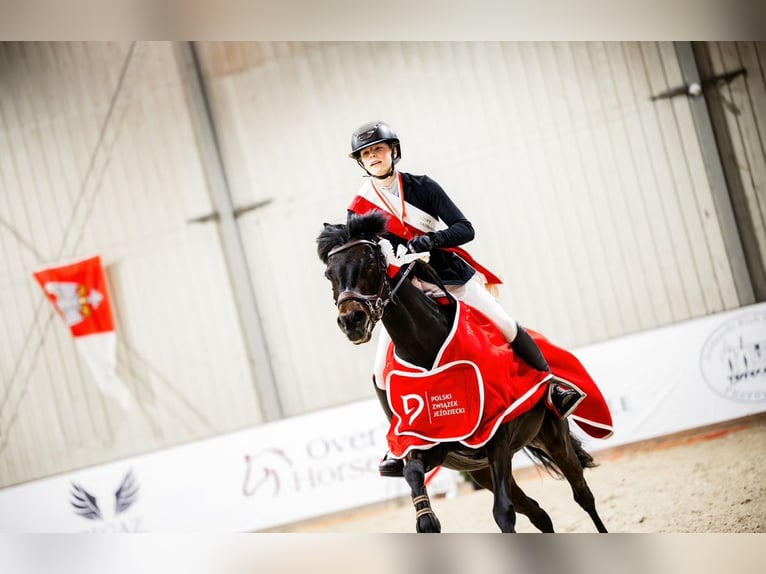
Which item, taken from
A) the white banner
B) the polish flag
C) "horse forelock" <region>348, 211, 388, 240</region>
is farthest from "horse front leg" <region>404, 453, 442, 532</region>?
the polish flag

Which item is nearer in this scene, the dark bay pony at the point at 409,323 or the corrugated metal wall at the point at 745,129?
the dark bay pony at the point at 409,323

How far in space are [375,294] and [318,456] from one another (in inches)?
169

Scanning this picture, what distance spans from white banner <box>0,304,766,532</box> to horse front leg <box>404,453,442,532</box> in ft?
12.6

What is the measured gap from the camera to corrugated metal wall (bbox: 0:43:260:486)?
7.83 m

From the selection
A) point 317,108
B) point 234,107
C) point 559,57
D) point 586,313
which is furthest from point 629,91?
point 234,107

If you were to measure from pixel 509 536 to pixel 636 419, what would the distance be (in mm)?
4419

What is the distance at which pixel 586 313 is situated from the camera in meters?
7.33

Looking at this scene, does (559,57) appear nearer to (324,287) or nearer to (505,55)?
(505,55)

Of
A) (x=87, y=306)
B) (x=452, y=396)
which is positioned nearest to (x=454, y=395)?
(x=452, y=396)

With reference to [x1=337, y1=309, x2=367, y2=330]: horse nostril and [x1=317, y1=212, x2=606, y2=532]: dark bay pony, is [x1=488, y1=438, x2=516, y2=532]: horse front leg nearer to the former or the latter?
[x1=317, y1=212, x2=606, y2=532]: dark bay pony

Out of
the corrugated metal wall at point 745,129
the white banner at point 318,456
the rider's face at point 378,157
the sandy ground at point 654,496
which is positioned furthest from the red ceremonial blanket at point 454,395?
the corrugated metal wall at point 745,129

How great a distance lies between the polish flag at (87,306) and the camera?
7.80m

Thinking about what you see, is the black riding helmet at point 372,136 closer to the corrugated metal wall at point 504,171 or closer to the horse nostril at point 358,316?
the horse nostril at point 358,316
